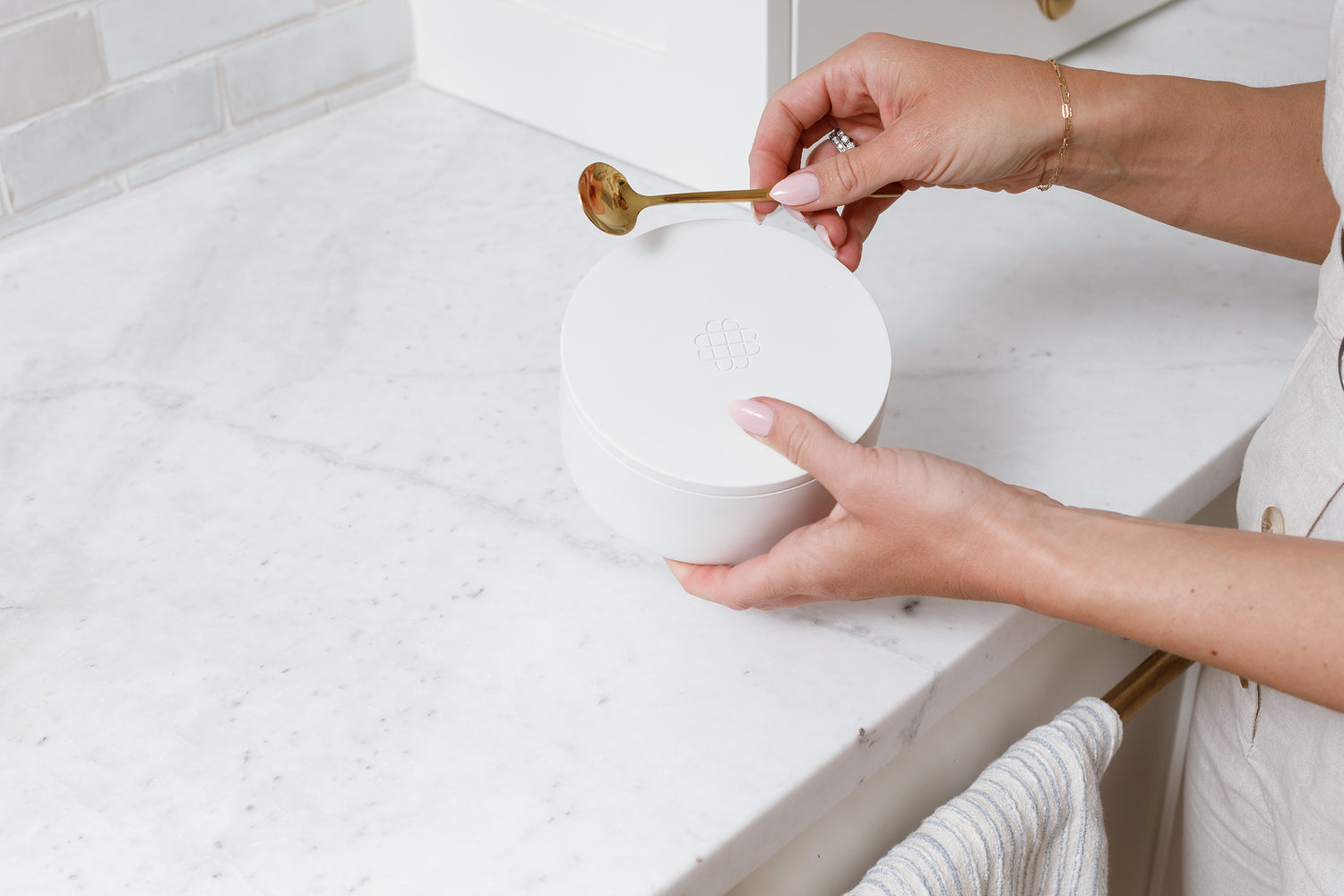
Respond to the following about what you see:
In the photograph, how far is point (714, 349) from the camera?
1.86ft

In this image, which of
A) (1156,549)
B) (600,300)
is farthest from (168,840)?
(1156,549)

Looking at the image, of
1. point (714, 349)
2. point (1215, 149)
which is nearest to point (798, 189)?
point (714, 349)

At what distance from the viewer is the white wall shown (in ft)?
2.75

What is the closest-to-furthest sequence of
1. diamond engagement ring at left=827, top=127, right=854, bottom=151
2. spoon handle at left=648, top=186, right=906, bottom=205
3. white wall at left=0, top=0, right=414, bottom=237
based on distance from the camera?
1. spoon handle at left=648, top=186, right=906, bottom=205
2. diamond engagement ring at left=827, top=127, right=854, bottom=151
3. white wall at left=0, top=0, right=414, bottom=237

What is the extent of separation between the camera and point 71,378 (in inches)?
29.5

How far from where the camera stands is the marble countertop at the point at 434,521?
51 cm

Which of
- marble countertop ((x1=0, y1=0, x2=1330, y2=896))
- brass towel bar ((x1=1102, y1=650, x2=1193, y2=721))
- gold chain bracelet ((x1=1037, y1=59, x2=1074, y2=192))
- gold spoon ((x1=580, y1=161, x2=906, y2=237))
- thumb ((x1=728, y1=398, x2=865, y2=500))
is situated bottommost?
brass towel bar ((x1=1102, y1=650, x2=1193, y2=721))

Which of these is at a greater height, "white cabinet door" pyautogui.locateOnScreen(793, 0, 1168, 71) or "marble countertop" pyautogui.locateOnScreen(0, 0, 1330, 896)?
"white cabinet door" pyautogui.locateOnScreen(793, 0, 1168, 71)

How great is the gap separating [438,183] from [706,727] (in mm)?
562

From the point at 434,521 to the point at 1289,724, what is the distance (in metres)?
0.46

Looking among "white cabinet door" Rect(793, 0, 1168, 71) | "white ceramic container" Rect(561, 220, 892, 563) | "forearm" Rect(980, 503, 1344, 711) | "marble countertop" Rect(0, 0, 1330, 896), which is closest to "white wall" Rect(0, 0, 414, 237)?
"marble countertop" Rect(0, 0, 1330, 896)

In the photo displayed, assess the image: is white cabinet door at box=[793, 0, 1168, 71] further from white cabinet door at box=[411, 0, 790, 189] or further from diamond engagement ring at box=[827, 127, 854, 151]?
diamond engagement ring at box=[827, 127, 854, 151]

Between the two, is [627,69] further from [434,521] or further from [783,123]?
[434,521]

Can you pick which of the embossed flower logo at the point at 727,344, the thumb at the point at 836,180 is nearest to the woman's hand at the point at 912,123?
the thumb at the point at 836,180
